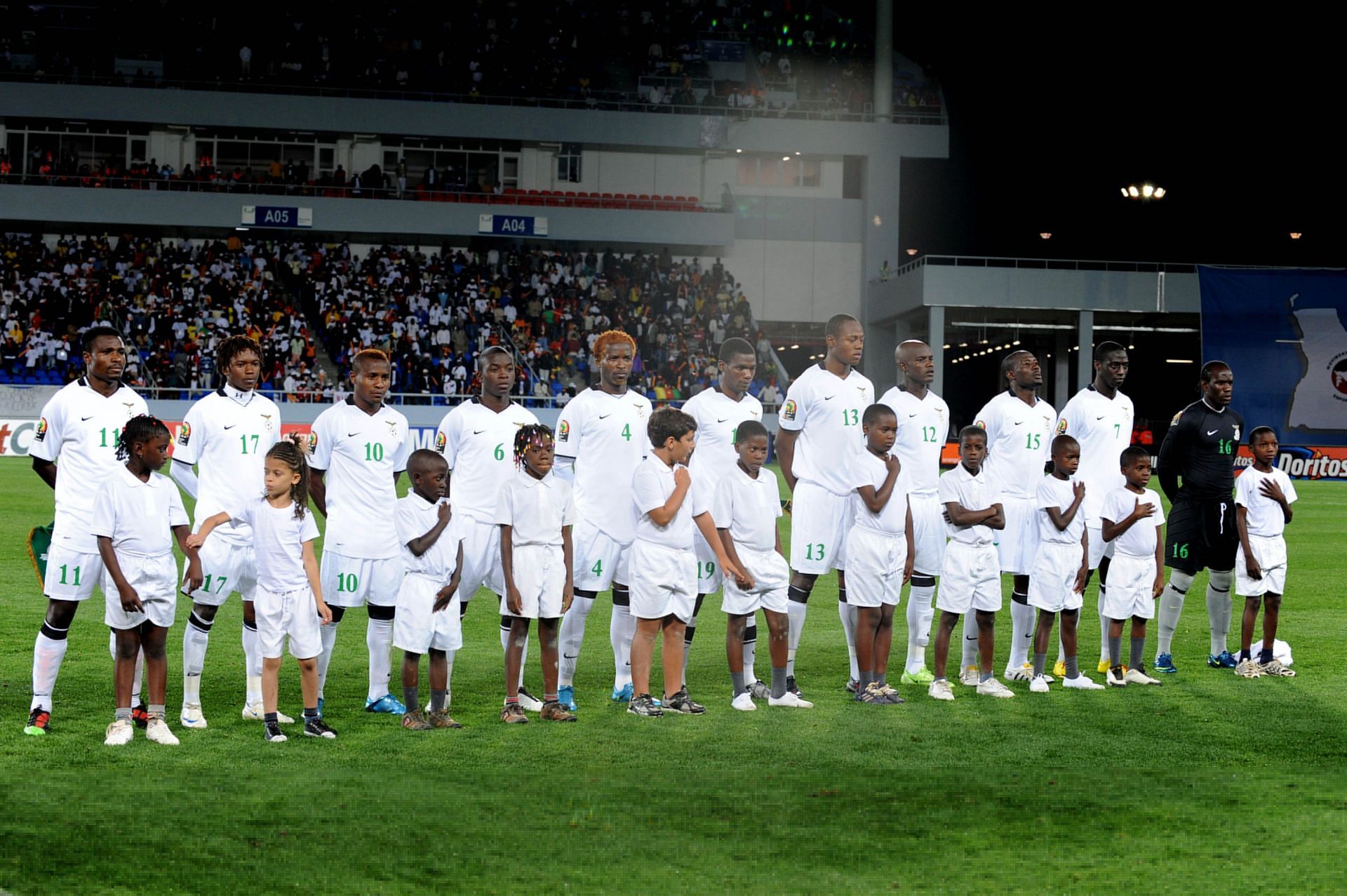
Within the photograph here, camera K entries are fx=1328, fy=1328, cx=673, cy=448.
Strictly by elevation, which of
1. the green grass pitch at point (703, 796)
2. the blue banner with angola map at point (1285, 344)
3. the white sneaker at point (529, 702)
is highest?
the blue banner with angola map at point (1285, 344)

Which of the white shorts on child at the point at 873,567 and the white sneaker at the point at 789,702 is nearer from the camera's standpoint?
the white sneaker at the point at 789,702

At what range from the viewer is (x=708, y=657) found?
1065 cm

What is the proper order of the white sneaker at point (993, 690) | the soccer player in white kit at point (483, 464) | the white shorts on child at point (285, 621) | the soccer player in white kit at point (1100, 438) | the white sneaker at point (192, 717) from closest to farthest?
1. the white shorts on child at point (285, 621)
2. the white sneaker at point (192, 717)
3. the soccer player in white kit at point (483, 464)
4. the white sneaker at point (993, 690)
5. the soccer player in white kit at point (1100, 438)

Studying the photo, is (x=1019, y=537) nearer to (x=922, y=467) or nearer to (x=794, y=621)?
(x=922, y=467)

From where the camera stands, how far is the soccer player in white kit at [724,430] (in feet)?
28.8

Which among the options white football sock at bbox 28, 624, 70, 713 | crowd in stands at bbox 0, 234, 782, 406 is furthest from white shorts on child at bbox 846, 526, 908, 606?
crowd in stands at bbox 0, 234, 782, 406

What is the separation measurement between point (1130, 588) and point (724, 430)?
3175 mm

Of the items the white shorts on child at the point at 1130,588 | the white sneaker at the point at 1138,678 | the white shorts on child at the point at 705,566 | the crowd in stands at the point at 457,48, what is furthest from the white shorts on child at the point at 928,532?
the crowd in stands at the point at 457,48

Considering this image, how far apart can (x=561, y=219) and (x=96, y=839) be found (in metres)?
40.5

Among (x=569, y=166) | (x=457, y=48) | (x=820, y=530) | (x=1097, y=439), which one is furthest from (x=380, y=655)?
(x=457, y=48)

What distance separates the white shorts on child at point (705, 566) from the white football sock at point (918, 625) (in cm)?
162

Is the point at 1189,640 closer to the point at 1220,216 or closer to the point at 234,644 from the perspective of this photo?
the point at 234,644

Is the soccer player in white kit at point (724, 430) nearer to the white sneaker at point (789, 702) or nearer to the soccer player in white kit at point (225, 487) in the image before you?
the white sneaker at point (789, 702)

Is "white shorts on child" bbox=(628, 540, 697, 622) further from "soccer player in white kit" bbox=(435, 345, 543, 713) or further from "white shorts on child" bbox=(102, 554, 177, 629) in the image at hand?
"white shorts on child" bbox=(102, 554, 177, 629)
